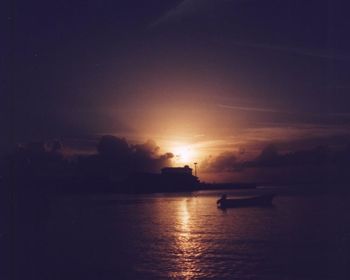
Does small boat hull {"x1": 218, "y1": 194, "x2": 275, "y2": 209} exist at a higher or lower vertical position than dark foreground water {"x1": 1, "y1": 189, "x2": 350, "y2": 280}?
higher

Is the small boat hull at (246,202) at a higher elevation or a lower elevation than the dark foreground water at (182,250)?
higher

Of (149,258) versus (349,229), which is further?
(349,229)

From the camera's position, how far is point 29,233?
16.5 metres

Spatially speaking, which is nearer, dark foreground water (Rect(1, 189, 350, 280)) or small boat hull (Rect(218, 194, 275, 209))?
dark foreground water (Rect(1, 189, 350, 280))

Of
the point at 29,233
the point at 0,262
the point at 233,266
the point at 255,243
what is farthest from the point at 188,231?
the point at 0,262

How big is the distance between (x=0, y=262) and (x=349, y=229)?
1207 cm

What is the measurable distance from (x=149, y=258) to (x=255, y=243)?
126 inches

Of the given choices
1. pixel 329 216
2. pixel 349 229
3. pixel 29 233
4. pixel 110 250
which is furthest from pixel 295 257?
pixel 329 216

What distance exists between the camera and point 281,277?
903cm

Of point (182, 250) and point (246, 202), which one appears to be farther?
point (246, 202)

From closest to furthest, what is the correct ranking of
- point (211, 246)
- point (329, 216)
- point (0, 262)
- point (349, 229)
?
point (0, 262) < point (211, 246) < point (349, 229) < point (329, 216)

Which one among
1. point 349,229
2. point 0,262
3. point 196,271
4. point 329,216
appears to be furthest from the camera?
point 329,216

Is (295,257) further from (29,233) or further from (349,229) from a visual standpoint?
(29,233)

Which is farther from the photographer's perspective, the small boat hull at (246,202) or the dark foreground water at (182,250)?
the small boat hull at (246,202)
